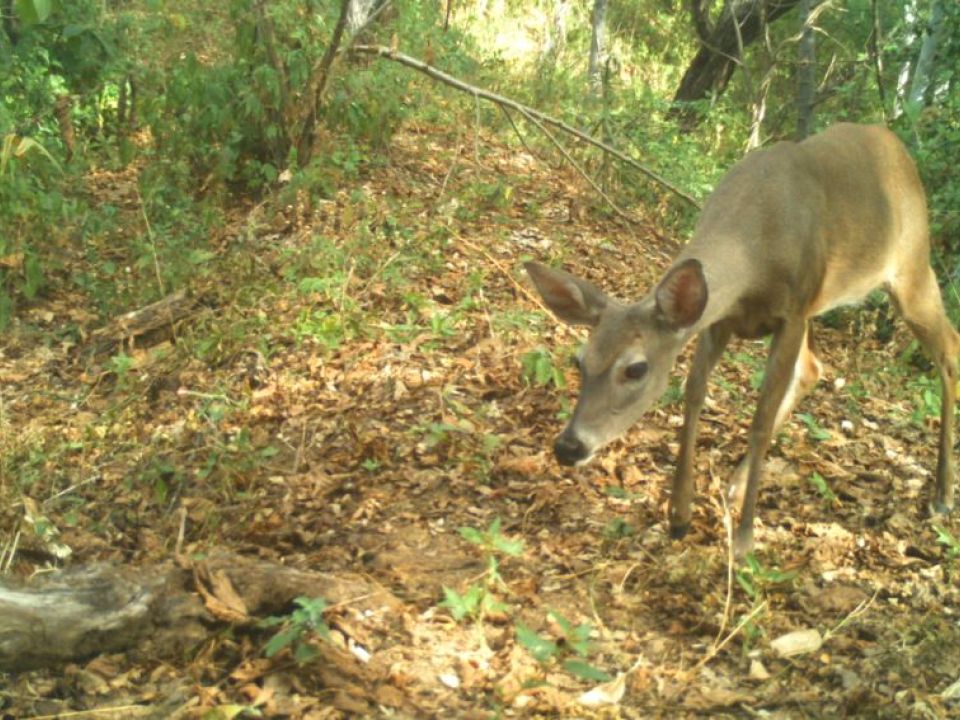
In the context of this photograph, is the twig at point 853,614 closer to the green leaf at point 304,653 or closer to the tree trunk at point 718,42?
the green leaf at point 304,653

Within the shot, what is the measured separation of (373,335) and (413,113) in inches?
127

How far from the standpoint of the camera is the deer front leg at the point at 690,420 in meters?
4.94

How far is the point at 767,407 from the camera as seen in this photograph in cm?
505

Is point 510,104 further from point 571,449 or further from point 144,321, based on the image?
point 571,449

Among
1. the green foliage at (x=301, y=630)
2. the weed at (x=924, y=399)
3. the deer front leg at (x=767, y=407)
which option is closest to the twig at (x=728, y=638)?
the deer front leg at (x=767, y=407)

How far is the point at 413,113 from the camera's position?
9.28 metres

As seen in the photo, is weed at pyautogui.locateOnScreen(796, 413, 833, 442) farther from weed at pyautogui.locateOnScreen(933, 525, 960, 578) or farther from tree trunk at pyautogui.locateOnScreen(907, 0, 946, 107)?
tree trunk at pyautogui.locateOnScreen(907, 0, 946, 107)

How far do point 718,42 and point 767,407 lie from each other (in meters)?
9.16

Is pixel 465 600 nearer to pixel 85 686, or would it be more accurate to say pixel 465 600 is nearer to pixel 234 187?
pixel 85 686

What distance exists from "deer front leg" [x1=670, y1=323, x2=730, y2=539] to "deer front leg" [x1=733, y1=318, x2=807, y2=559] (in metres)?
0.25

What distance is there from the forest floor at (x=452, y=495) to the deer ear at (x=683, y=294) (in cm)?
83

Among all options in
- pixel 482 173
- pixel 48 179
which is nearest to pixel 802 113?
pixel 482 173

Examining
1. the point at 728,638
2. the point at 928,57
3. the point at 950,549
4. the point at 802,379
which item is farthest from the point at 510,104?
the point at 728,638

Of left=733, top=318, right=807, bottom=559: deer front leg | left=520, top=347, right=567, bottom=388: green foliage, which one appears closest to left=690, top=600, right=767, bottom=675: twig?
left=733, top=318, right=807, bottom=559: deer front leg
